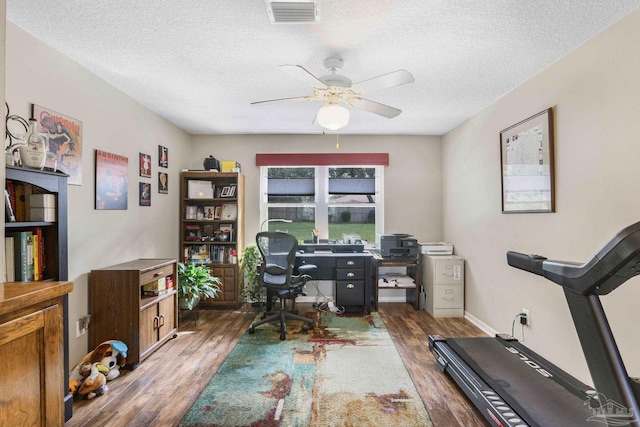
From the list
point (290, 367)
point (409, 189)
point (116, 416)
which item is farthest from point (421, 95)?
point (116, 416)

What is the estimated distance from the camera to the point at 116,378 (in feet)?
8.11

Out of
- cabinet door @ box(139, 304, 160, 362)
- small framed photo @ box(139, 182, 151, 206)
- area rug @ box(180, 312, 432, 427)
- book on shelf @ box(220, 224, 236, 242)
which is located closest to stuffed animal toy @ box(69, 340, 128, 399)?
cabinet door @ box(139, 304, 160, 362)

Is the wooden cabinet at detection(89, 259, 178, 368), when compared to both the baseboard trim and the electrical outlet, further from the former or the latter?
the baseboard trim

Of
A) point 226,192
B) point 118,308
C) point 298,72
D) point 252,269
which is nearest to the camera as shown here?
point 298,72

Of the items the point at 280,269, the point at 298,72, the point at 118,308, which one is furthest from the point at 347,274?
the point at 298,72

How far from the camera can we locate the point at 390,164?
4.69 meters

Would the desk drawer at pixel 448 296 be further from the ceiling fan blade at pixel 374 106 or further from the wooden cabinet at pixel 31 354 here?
the wooden cabinet at pixel 31 354

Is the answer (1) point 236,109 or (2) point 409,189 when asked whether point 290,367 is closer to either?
(1) point 236,109

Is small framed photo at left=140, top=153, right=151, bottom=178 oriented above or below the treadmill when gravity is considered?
above

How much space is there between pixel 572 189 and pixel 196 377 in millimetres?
3080

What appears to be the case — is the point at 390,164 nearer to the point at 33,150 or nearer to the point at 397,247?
the point at 397,247

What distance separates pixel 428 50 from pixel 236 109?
2.07 m

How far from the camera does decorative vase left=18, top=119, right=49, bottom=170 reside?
1775 millimetres

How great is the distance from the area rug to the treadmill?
16.6 inches
